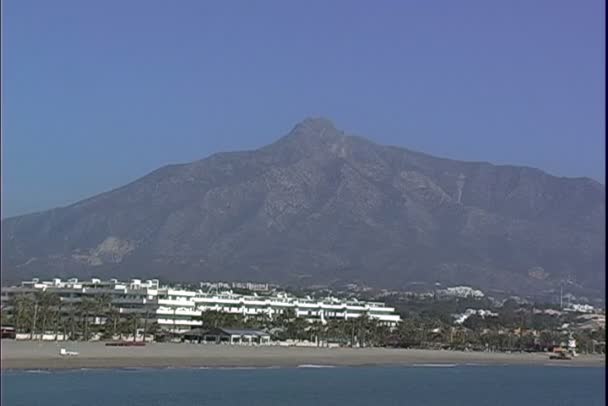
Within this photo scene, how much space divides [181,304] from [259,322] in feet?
22.8

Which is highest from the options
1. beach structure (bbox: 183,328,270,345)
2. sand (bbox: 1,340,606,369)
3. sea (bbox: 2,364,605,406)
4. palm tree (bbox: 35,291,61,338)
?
palm tree (bbox: 35,291,61,338)

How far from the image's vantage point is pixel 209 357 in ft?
216

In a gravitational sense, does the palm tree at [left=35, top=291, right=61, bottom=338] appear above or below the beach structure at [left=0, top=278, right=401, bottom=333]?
below

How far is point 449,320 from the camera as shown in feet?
461

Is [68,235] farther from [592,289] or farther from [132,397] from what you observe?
[132,397]

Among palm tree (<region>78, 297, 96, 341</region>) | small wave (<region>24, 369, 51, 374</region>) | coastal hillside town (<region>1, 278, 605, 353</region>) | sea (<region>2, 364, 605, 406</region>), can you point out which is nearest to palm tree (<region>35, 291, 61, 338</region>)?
coastal hillside town (<region>1, 278, 605, 353</region>)

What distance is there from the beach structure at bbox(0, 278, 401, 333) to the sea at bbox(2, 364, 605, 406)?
104 ft

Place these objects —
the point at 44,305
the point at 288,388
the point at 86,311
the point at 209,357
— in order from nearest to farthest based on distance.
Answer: the point at 288,388
the point at 209,357
the point at 44,305
the point at 86,311

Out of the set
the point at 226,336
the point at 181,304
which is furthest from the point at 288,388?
Answer: the point at 181,304

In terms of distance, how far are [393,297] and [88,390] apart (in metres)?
134

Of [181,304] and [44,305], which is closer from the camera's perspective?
[44,305]

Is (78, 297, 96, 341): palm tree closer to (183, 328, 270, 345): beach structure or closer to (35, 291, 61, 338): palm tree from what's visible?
(35, 291, 61, 338): palm tree

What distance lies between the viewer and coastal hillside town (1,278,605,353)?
270 feet

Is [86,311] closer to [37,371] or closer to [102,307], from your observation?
[102,307]
